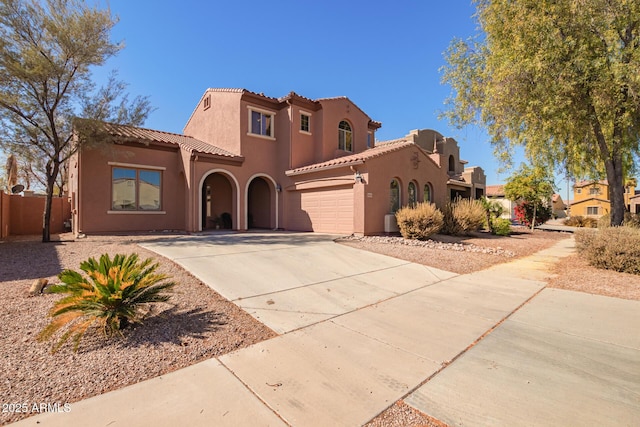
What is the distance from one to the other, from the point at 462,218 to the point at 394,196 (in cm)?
351

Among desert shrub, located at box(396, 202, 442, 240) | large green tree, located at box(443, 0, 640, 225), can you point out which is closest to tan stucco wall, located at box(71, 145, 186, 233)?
desert shrub, located at box(396, 202, 442, 240)

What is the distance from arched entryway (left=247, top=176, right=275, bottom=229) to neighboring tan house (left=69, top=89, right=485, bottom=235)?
0.06 m

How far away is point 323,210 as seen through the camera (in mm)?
15117

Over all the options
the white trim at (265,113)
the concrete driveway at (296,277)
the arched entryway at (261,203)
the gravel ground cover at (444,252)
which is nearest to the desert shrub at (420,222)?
the gravel ground cover at (444,252)

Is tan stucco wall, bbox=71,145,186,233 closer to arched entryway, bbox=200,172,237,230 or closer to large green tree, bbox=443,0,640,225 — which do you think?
arched entryway, bbox=200,172,237,230

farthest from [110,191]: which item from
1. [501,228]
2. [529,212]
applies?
[529,212]

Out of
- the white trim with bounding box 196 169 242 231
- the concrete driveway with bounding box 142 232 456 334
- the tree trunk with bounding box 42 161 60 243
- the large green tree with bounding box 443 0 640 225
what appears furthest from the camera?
the white trim with bounding box 196 169 242 231

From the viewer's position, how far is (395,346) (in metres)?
3.79

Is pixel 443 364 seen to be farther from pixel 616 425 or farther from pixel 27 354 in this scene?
pixel 27 354

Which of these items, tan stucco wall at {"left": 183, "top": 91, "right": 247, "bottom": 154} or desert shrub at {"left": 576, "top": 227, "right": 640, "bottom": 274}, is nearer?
desert shrub at {"left": 576, "top": 227, "right": 640, "bottom": 274}

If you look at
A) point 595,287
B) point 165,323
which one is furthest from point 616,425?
point 595,287

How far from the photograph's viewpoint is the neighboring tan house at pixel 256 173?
13.4 m

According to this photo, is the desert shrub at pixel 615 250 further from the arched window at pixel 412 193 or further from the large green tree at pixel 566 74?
the arched window at pixel 412 193

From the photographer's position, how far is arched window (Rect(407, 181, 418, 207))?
52.5 ft
